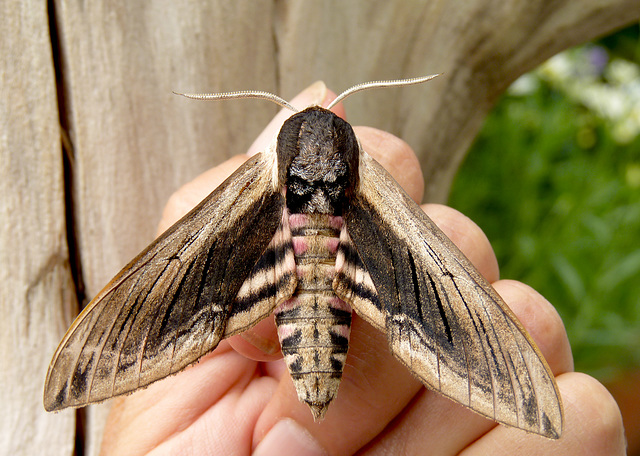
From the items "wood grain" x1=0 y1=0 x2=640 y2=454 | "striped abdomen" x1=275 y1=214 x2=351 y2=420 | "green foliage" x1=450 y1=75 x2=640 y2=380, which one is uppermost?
"wood grain" x1=0 y1=0 x2=640 y2=454

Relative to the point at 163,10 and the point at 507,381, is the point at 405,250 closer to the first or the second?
the point at 507,381

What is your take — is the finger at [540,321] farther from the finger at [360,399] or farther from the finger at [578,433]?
the finger at [360,399]

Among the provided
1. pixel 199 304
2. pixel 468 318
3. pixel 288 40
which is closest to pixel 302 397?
pixel 199 304

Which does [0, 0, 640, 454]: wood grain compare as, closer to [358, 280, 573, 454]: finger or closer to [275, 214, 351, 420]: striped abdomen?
[275, 214, 351, 420]: striped abdomen

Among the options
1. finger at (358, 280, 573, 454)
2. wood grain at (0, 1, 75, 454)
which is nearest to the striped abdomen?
finger at (358, 280, 573, 454)

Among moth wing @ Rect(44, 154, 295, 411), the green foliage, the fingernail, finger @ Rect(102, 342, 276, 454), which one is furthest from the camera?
the green foliage

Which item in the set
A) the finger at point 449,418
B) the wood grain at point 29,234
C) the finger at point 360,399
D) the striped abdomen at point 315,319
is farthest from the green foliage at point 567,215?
the wood grain at point 29,234

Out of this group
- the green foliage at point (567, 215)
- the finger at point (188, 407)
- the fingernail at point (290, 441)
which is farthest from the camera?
the green foliage at point (567, 215)
